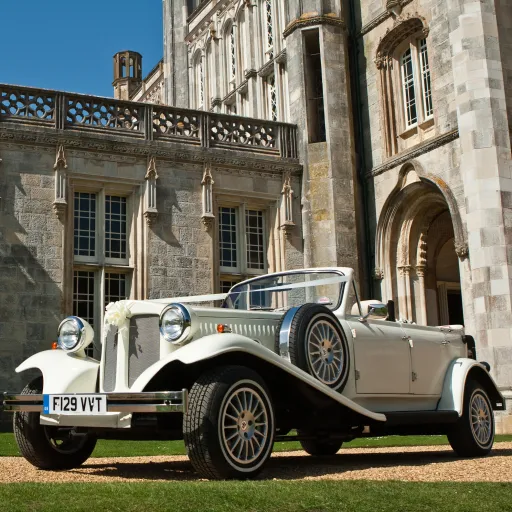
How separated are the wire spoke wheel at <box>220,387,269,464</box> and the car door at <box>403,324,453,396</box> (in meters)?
2.45

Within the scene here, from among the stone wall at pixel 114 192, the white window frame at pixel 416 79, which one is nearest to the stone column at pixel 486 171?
the white window frame at pixel 416 79

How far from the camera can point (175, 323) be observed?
21.3ft

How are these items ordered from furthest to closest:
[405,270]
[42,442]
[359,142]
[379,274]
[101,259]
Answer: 1. [359,142]
2. [379,274]
3. [405,270]
4. [101,259]
5. [42,442]

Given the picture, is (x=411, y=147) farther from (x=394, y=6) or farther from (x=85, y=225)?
(x=85, y=225)

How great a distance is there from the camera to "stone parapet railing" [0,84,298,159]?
16.5 m

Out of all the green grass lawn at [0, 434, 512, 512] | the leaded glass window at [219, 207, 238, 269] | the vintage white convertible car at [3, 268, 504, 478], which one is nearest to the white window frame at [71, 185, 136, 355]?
the leaded glass window at [219, 207, 238, 269]

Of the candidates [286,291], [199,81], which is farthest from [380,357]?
[199,81]

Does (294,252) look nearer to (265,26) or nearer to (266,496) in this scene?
(265,26)

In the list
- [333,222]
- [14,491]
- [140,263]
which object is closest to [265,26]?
[333,222]

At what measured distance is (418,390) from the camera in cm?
834

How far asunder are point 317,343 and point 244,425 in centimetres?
117

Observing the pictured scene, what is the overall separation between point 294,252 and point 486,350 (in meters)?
5.23

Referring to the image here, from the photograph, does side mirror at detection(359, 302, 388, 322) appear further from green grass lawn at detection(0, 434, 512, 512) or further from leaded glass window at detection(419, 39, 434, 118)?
leaded glass window at detection(419, 39, 434, 118)

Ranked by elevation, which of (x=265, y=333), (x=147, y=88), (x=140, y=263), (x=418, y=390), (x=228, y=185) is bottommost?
(x=418, y=390)
